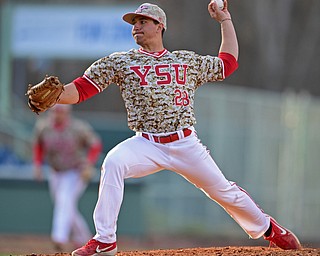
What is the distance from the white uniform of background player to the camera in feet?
23.9

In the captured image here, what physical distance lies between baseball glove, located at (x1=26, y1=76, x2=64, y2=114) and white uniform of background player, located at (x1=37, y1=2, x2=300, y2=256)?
0.14 metres

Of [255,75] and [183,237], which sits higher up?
[255,75]

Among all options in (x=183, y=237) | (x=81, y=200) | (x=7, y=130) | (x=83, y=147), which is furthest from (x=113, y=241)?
(x=7, y=130)

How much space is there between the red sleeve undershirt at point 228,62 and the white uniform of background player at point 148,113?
0.19m

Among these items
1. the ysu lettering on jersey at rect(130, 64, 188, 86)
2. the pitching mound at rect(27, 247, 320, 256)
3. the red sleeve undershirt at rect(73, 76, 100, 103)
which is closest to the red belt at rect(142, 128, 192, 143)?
the ysu lettering on jersey at rect(130, 64, 188, 86)

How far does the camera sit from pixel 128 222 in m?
15.7

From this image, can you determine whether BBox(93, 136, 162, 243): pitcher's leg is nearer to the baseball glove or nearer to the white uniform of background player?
the white uniform of background player

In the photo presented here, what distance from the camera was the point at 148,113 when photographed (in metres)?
7.42

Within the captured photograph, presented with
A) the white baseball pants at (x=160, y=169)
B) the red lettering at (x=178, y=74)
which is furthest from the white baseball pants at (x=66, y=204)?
the red lettering at (x=178, y=74)

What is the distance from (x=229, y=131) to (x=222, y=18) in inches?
407

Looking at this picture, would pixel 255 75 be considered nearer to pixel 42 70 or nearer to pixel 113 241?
pixel 42 70

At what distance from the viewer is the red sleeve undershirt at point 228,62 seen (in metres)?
7.77

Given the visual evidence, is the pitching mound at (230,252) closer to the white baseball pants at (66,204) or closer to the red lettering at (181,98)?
the red lettering at (181,98)

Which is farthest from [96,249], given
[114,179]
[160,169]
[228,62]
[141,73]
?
[228,62]
